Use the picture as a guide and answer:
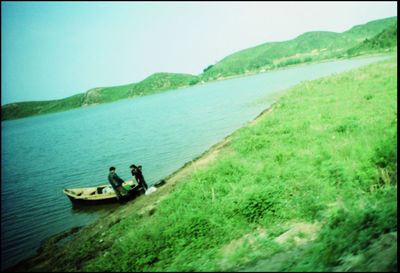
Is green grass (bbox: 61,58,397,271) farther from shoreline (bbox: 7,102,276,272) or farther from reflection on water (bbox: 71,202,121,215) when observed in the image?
reflection on water (bbox: 71,202,121,215)

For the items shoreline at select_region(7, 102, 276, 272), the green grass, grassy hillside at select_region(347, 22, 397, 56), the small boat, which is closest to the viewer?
the green grass

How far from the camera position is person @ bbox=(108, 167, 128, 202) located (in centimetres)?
1161

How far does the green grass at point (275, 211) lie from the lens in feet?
13.5

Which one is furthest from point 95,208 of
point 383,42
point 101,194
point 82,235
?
point 383,42

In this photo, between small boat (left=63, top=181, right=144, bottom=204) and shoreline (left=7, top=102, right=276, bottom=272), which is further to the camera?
small boat (left=63, top=181, right=144, bottom=204)

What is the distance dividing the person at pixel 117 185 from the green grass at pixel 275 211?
132 inches

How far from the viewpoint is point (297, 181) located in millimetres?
7059

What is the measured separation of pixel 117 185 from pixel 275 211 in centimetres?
946

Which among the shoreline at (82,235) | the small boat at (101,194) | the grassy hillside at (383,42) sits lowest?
the shoreline at (82,235)

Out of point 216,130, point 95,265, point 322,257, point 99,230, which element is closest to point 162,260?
point 95,265

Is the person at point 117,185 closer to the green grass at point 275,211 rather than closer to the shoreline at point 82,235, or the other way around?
the shoreline at point 82,235

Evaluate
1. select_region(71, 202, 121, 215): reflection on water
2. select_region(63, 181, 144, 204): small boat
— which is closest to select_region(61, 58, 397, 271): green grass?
select_region(63, 181, 144, 204): small boat

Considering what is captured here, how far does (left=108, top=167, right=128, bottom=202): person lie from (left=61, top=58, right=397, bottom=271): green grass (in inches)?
132

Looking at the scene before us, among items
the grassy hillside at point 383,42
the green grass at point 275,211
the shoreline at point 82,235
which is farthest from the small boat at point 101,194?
the grassy hillside at point 383,42
